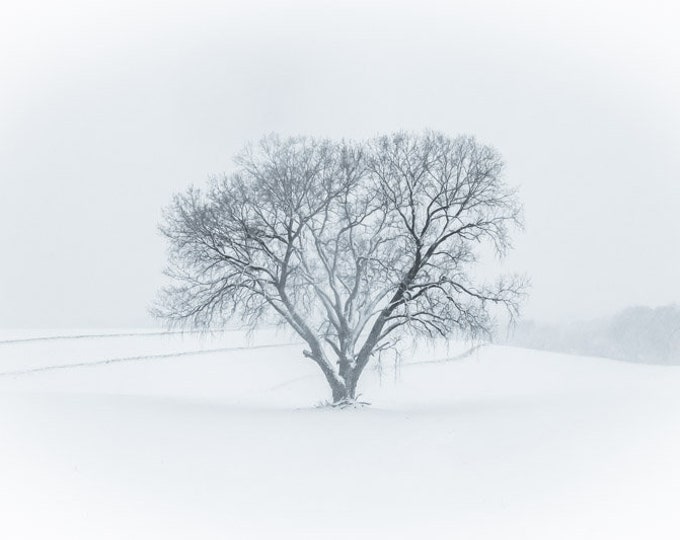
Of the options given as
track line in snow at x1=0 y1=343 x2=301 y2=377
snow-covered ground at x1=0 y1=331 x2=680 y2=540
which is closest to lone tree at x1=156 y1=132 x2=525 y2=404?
snow-covered ground at x1=0 y1=331 x2=680 y2=540

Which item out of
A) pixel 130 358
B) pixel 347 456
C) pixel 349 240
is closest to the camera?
pixel 347 456

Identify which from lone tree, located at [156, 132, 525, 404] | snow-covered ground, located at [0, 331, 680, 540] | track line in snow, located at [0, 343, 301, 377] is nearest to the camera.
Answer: snow-covered ground, located at [0, 331, 680, 540]

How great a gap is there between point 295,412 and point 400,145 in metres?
8.31

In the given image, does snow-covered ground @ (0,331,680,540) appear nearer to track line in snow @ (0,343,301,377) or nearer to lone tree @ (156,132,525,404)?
lone tree @ (156,132,525,404)

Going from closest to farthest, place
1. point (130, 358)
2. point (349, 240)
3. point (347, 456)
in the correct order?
point (347, 456) < point (349, 240) < point (130, 358)

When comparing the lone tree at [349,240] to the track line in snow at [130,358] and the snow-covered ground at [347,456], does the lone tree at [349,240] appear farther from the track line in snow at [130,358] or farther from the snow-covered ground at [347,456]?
the track line in snow at [130,358]

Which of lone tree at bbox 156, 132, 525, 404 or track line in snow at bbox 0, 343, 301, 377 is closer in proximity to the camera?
lone tree at bbox 156, 132, 525, 404

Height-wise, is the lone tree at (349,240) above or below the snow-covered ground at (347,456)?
above

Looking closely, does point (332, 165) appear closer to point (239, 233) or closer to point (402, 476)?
point (239, 233)

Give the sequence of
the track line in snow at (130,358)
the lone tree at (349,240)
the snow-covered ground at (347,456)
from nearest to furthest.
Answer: the snow-covered ground at (347,456), the lone tree at (349,240), the track line in snow at (130,358)

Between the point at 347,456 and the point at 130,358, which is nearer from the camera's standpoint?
the point at 347,456

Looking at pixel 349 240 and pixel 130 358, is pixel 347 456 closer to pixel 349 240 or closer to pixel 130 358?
pixel 349 240

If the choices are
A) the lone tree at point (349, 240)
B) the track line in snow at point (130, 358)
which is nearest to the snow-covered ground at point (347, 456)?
the lone tree at point (349, 240)

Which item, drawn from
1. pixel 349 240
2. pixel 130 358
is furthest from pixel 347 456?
pixel 130 358
